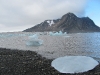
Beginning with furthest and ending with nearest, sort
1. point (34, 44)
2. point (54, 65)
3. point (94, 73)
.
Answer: point (34, 44), point (54, 65), point (94, 73)

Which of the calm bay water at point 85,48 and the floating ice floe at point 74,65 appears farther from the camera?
the calm bay water at point 85,48

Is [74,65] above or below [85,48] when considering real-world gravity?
above

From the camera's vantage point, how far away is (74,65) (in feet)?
34.1

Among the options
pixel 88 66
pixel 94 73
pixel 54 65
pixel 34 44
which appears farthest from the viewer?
pixel 34 44

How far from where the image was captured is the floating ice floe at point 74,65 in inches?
396

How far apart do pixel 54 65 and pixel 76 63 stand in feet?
4.47

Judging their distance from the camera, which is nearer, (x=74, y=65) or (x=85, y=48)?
(x=74, y=65)

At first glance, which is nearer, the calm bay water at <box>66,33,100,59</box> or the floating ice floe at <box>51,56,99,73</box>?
the floating ice floe at <box>51,56,99,73</box>

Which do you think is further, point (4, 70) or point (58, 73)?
point (4, 70)

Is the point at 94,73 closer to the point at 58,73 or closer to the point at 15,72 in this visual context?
the point at 58,73

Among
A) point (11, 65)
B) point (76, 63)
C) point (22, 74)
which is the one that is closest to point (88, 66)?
point (76, 63)

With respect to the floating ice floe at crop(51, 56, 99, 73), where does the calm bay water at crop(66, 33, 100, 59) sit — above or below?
below

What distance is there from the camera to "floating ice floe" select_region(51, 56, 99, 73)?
1005cm

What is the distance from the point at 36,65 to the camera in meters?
11.3
